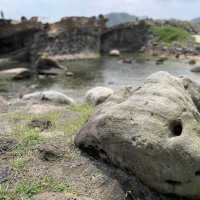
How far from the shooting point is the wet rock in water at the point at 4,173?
783cm

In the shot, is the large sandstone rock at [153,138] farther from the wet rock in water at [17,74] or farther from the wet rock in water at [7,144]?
the wet rock in water at [17,74]

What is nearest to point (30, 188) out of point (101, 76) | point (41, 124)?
point (41, 124)

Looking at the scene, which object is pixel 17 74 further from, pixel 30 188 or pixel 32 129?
pixel 30 188

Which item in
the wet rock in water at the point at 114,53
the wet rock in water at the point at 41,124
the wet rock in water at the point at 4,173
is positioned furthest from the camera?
the wet rock in water at the point at 114,53

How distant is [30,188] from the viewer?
24.4ft

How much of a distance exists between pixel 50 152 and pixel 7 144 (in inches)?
45.3

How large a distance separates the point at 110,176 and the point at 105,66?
37.7m

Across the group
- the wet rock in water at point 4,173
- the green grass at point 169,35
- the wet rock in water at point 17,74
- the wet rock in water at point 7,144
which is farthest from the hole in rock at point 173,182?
the green grass at point 169,35

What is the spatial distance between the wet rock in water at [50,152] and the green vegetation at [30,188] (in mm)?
834

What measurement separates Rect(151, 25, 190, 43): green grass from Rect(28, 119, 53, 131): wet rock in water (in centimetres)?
5650

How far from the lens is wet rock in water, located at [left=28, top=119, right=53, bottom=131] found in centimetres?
1088

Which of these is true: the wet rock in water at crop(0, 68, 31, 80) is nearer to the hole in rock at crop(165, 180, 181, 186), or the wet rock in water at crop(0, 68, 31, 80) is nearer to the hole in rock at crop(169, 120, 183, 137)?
the hole in rock at crop(169, 120, 183, 137)

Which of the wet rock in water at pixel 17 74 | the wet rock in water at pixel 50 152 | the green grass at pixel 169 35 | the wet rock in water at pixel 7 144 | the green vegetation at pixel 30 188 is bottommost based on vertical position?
the green grass at pixel 169 35

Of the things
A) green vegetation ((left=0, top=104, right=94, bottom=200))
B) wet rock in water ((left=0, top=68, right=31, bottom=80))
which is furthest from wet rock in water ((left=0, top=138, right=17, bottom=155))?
wet rock in water ((left=0, top=68, right=31, bottom=80))
